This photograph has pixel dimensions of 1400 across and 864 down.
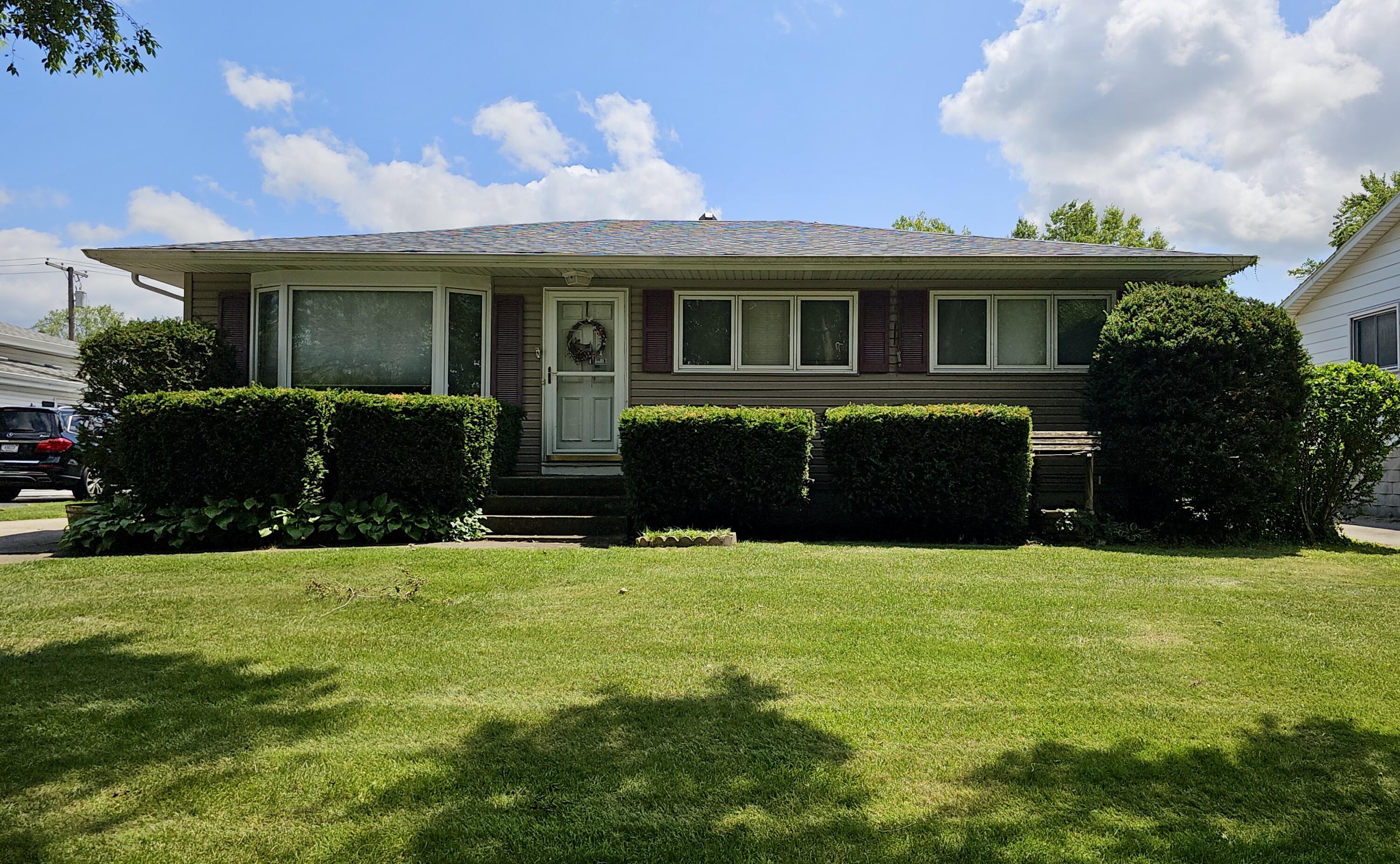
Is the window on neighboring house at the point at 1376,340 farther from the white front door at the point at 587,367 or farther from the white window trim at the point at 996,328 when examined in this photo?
the white front door at the point at 587,367

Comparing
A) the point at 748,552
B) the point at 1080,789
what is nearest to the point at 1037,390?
the point at 748,552

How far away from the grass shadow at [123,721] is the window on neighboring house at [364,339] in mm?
5732

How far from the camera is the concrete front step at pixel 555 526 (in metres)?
7.89

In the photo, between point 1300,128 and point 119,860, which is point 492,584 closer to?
point 119,860

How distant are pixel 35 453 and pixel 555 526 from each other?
34.8 feet

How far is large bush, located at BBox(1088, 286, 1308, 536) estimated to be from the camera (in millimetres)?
7352

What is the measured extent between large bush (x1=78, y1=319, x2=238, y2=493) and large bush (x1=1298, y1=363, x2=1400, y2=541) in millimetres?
11340

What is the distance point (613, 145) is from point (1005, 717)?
44.5 ft

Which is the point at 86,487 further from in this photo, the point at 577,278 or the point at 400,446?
the point at 577,278

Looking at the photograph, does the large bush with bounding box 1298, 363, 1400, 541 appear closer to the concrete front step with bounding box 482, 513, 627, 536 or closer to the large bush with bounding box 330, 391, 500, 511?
the concrete front step with bounding box 482, 513, 627, 536

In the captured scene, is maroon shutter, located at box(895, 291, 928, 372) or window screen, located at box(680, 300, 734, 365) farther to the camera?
window screen, located at box(680, 300, 734, 365)

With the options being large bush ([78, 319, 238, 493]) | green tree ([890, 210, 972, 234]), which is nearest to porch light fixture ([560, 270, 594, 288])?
large bush ([78, 319, 238, 493])

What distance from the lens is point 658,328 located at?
9.81m

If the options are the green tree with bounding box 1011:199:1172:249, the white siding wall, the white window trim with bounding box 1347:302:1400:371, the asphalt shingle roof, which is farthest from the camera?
the green tree with bounding box 1011:199:1172:249
